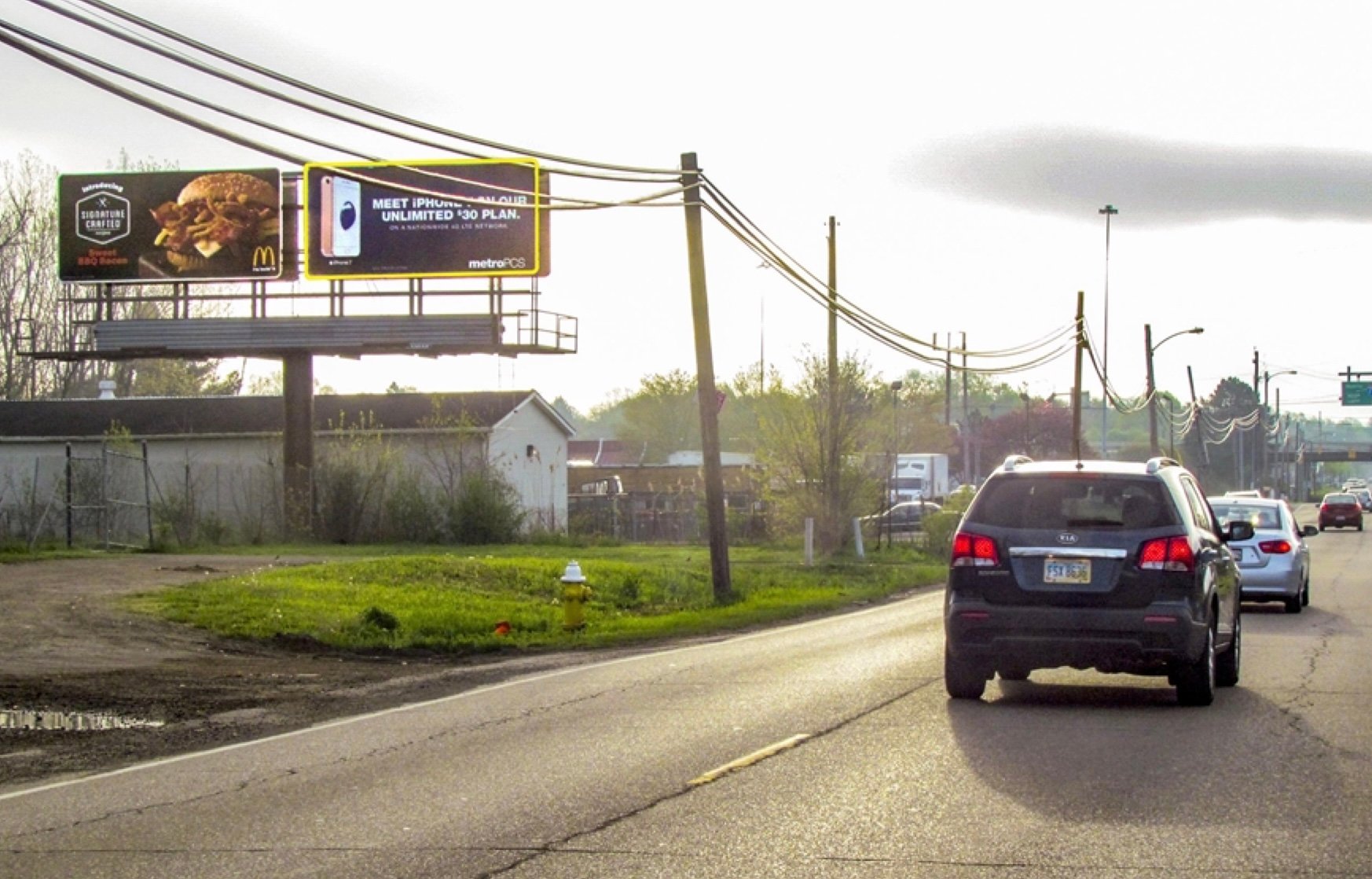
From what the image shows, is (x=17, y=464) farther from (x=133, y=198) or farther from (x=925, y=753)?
(x=925, y=753)

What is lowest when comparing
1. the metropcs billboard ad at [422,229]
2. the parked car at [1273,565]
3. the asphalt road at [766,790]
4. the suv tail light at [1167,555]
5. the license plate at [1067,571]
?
the asphalt road at [766,790]

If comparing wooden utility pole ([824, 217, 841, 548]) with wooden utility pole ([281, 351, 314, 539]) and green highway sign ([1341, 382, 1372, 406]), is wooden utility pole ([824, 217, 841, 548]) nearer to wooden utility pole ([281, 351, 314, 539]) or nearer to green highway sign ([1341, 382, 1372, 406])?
wooden utility pole ([281, 351, 314, 539])

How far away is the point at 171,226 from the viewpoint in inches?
1662

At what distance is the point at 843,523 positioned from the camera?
43219 mm

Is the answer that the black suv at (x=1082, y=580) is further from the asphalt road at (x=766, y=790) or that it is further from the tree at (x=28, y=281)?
the tree at (x=28, y=281)

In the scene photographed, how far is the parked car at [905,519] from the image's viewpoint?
4897 centimetres

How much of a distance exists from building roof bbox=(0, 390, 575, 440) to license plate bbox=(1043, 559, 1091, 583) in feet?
117

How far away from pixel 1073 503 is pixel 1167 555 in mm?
764

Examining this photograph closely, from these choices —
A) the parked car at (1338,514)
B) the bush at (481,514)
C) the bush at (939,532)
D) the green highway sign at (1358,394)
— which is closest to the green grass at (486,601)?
the bush at (481,514)

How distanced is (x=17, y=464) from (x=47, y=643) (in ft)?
108

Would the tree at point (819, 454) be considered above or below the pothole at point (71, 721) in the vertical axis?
above

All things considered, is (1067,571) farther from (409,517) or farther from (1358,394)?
(1358,394)

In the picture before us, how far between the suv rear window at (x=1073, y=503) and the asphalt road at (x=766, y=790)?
1.35m

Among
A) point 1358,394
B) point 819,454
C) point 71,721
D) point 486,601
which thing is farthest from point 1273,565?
point 1358,394
